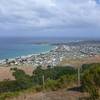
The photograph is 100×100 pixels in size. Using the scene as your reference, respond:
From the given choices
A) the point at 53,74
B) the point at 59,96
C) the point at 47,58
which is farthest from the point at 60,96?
the point at 47,58

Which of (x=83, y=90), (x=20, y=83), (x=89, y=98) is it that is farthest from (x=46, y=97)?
(x=20, y=83)

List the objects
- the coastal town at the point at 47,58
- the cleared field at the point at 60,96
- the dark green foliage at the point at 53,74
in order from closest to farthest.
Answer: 1. the cleared field at the point at 60,96
2. the dark green foliage at the point at 53,74
3. the coastal town at the point at 47,58

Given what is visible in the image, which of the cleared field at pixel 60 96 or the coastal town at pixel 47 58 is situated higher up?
the cleared field at pixel 60 96

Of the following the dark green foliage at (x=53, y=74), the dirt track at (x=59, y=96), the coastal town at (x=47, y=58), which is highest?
the dirt track at (x=59, y=96)

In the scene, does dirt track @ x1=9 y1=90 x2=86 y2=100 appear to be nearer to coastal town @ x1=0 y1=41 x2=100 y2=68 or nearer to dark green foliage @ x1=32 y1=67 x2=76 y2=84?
dark green foliage @ x1=32 y1=67 x2=76 y2=84

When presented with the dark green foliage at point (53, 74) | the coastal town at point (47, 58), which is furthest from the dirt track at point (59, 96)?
the coastal town at point (47, 58)

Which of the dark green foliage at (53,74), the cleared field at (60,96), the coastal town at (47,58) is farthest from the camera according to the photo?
the coastal town at (47,58)

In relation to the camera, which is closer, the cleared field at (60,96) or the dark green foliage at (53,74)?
the cleared field at (60,96)

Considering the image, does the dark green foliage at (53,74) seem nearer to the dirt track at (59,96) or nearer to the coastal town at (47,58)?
the dirt track at (59,96)

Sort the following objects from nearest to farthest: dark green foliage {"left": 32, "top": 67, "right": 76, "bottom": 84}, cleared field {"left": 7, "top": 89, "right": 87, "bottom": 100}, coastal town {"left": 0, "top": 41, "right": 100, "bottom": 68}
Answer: cleared field {"left": 7, "top": 89, "right": 87, "bottom": 100}, dark green foliage {"left": 32, "top": 67, "right": 76, "bottom": 84}, coastal town {"left": 0, "top": 41, "right": 100, "bottom": 68}

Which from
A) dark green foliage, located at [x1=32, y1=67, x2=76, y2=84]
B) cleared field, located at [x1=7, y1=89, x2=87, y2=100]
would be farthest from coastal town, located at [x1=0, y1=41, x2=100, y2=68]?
cleared field, located at [x1=7, y1=89, x2=87, y2=100]

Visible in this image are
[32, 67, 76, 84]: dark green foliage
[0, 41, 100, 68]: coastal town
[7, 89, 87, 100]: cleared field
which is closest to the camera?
[7, 89, 87, 100]: cleared field

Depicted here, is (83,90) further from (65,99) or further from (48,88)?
(48,88)
